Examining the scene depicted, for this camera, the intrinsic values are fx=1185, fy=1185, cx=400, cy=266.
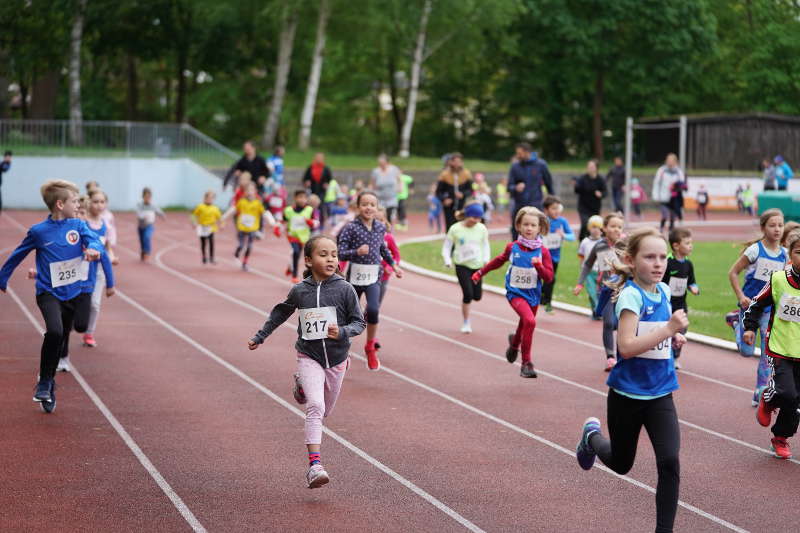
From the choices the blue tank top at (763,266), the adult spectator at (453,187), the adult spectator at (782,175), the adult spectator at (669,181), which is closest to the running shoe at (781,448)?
the blue tank top at (763,266)

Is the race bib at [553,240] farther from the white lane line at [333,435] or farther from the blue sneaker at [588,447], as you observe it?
the blue sneaker at [588,447]

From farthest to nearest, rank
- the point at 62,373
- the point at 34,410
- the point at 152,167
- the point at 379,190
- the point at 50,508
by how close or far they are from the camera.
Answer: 1. the point at 152,167
2. the point at 379,190
3. the point at 62,373
4. the point at 34,410
5. the point at 50,508

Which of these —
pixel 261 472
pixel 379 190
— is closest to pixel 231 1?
pixel 379 190

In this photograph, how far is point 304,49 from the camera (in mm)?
57531

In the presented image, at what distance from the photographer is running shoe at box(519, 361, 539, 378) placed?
451 inches

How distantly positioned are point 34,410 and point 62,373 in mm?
1721

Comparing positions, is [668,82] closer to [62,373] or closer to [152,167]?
[152,167]

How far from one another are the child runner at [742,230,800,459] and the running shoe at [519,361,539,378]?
3.44 m

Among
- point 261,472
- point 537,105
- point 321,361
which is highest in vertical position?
point 537,105

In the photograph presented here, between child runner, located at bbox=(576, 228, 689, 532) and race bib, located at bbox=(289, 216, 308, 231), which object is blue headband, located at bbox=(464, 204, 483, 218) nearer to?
race bib, located at bbox=(289, 216, 308, 231)

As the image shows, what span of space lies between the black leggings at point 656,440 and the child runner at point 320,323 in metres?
1.81

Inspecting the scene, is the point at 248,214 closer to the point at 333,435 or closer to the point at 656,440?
the point at 333,435

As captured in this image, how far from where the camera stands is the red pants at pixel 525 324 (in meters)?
11.3

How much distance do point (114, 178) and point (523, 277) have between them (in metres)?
30.5
